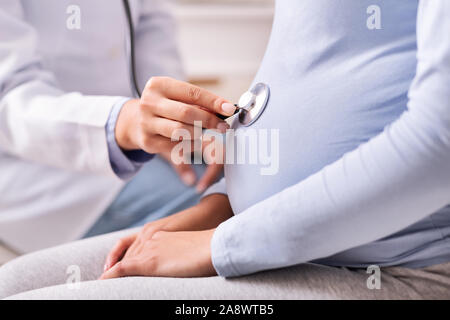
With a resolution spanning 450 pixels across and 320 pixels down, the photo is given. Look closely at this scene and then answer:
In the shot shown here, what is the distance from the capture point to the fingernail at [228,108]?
0.61 meters

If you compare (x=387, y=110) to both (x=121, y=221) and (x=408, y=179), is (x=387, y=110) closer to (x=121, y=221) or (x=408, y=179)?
(x=408, y=179)

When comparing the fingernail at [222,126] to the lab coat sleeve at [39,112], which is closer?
the fingernail at [222,126]

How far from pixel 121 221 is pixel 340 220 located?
0.61m

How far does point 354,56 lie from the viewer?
1.76ft

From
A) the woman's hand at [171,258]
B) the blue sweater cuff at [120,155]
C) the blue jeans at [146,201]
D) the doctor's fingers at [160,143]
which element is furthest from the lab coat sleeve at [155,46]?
the woman's hand at [171,258]

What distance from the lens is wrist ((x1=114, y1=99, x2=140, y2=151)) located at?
737 millimetres

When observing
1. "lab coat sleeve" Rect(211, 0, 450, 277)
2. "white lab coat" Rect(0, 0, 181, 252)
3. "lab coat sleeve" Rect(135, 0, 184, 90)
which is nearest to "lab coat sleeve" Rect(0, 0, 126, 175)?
"white lab coat" Rect(0, 0, 181, 252)

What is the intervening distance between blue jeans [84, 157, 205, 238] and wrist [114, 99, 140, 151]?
8.7 inches

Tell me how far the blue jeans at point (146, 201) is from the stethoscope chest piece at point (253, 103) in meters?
0.41

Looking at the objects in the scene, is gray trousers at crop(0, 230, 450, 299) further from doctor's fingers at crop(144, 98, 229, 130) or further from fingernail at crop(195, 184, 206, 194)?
fingernail at crop(195, 184, 206, 194)

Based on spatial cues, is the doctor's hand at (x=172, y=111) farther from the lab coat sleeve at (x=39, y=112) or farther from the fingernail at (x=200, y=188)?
the fingernail at (x=200, y=188)

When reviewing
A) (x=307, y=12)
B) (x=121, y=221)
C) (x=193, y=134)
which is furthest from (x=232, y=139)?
(x=121, y=221)

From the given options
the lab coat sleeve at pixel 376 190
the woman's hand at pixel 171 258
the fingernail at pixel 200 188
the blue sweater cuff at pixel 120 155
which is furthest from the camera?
the fingernail at pixel 200 188

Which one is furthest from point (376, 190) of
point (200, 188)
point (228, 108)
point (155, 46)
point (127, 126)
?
point (155, 46)
